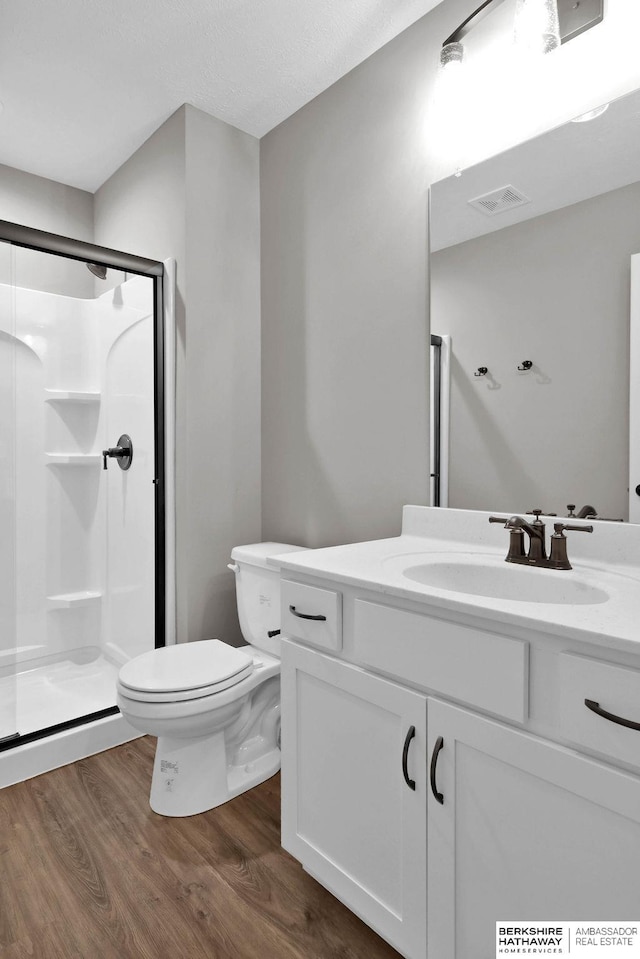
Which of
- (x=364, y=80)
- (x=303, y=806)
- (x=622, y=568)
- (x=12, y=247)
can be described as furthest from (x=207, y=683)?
(x=364, y=80)

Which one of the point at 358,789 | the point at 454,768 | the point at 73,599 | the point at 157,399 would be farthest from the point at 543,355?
the point at 73,599

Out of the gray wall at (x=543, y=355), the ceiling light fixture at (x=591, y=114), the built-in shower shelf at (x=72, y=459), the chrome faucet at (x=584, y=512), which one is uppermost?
the ceiling light fixture at (x=591, y=114)

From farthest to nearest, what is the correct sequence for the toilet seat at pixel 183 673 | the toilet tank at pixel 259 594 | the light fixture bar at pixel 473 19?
the toilet tank at pixel 259 594, the toilet seat at pixel 183 673, the light fixture bar at pixel 473 19

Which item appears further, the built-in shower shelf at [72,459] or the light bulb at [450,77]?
the built-in shower shelf at [72,459]

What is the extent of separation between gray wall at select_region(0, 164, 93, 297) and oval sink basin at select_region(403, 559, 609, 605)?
182 centimetres

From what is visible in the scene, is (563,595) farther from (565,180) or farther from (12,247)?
(12,247)

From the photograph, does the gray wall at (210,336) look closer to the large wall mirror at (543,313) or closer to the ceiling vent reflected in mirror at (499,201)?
the large wall mirror at (543,313)

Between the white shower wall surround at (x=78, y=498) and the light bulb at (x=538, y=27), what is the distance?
157 centimetres

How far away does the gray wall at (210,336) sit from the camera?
229cm

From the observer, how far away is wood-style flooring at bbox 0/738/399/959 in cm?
128

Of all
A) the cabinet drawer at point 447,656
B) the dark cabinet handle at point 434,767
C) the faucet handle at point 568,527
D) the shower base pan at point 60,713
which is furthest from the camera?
the shower base pan at point 60,713

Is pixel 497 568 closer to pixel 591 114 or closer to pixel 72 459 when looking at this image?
pixel 591 114

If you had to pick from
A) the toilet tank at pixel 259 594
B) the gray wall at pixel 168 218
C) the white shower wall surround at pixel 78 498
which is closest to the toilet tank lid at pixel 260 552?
the toilet tank at pixel 259 594

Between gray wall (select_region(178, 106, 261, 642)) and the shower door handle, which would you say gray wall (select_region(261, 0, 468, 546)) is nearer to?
gray wall (select_region(178, 106, 261, 642))
